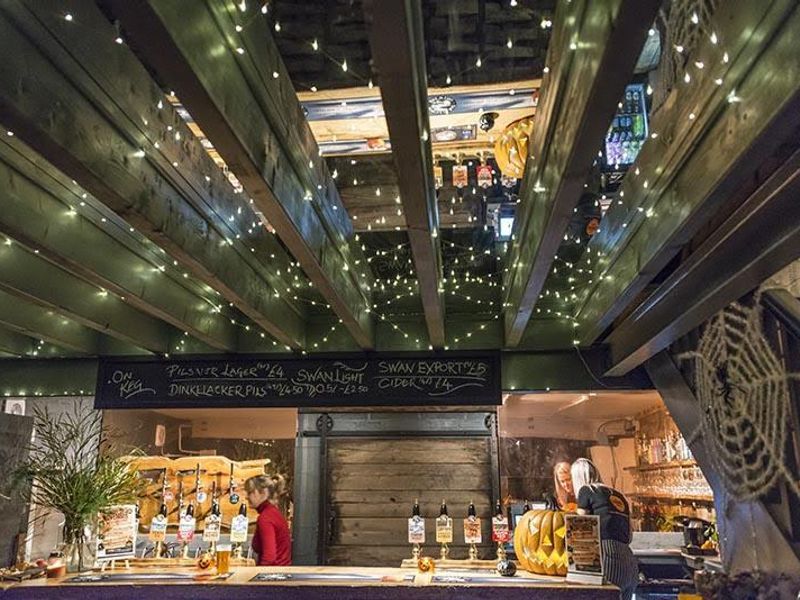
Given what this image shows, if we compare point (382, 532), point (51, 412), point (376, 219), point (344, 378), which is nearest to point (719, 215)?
point (376, 219)

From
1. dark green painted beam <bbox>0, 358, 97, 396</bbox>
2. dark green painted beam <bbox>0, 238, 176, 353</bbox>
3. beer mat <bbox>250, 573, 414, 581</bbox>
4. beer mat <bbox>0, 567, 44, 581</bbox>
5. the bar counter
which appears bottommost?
the bar counter

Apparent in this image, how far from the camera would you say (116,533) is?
3738 mm

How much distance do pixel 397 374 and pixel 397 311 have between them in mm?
529

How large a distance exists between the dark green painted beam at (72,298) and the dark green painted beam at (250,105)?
1.57 m

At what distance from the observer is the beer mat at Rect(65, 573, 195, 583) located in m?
3.44

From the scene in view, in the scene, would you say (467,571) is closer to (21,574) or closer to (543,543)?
(543,543)

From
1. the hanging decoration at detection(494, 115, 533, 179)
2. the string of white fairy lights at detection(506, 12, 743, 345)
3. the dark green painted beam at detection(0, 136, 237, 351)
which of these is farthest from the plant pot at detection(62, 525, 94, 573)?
the hanging decoration at detection(494, 115, 533, 179)

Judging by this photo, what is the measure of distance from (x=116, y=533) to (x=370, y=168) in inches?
130

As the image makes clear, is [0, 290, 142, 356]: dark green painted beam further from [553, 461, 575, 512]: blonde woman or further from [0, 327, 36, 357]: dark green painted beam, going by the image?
[553, 461, 575, 512]: blonde woman

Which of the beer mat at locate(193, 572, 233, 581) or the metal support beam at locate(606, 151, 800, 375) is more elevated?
the metal support beam at locate(606, 151, 800, 375)

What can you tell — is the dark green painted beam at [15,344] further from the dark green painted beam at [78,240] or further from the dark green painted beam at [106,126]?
the dark green painted beam at [106,126]

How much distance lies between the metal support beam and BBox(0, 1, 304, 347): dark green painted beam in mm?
2145

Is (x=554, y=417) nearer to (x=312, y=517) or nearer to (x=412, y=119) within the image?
(x=312, y=517)

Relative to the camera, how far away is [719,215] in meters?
3.32
